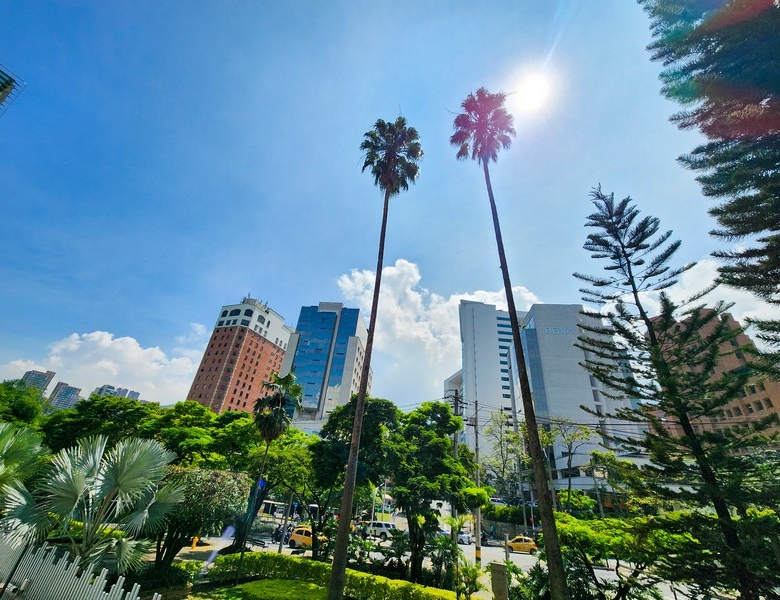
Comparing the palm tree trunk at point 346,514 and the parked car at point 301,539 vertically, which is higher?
the palm tree trunk at point 346,514

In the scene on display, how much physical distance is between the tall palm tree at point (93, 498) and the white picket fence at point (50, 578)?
40 centimetres

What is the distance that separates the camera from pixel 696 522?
957 cm

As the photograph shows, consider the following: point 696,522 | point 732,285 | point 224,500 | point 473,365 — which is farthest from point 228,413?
point 473,365

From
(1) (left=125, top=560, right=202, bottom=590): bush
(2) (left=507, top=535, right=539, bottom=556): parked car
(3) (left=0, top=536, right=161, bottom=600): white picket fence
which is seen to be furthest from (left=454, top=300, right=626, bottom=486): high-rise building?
(3) (left=0, top=536, right=161, bottom=600): white picket fence

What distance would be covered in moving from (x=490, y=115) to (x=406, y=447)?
15.4 meters

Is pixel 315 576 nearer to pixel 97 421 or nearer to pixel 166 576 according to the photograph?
pixel 166 576

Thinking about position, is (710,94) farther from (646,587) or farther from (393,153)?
(646,587)

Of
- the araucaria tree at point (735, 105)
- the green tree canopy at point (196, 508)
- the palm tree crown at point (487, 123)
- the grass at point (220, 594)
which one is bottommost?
the grass at point (220, 594)

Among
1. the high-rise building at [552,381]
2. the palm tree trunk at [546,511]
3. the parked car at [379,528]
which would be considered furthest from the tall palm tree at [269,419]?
the high-rise building at [552,381]

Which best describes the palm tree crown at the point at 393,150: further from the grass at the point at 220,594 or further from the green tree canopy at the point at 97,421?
the green tree canopy at the point at 97,421

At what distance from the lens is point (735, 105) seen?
24.5 feet

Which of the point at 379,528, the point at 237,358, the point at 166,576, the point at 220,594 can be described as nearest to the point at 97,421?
the point at 166,576

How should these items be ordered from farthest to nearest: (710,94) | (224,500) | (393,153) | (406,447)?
(406,447) → (393,153) → (224,500) → (710,94)

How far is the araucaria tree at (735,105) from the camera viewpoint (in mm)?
6652
